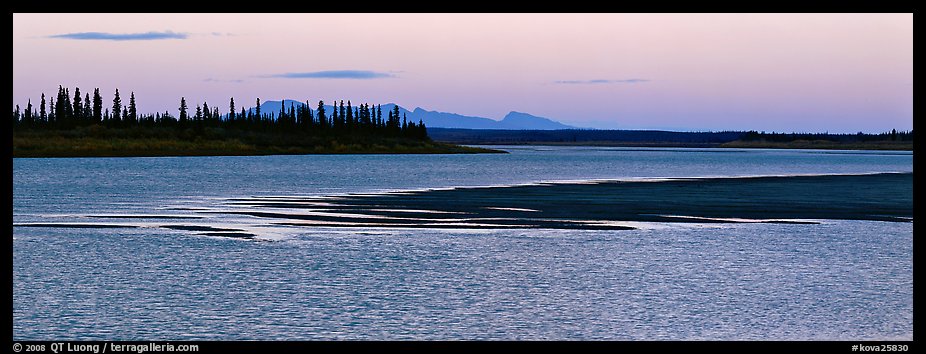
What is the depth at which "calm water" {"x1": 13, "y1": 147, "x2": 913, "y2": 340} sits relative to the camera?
55.3 feet

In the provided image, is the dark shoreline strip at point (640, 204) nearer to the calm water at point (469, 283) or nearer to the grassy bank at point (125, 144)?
the calm water at point (469, 283)

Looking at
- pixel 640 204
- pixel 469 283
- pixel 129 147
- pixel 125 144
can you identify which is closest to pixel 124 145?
pixel 125 144

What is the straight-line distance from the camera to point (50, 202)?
44.6m

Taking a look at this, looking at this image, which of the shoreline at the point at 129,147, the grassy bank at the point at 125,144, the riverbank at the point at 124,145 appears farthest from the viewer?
the grassy bank at the point at 125,144

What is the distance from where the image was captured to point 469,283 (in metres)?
21.1

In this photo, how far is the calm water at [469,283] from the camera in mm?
16844

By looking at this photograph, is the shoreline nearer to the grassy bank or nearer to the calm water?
the grassy bank

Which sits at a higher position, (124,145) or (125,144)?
(125,144)

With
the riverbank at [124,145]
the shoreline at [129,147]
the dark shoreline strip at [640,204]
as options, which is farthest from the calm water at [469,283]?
the riverbank at [124,145]

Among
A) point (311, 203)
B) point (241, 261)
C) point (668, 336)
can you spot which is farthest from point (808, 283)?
point (311, 203)

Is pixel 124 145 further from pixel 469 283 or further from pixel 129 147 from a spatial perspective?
pixel 469 283

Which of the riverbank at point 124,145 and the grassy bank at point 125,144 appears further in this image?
the grassy bank at point 125,144
